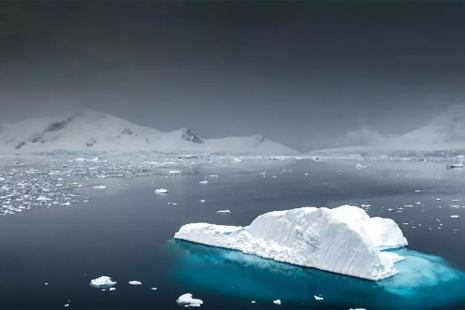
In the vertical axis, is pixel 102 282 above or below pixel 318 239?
below

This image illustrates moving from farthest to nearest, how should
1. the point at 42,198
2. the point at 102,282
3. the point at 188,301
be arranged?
the point at 42,198 → the point at 102,282 → the point at 188,301

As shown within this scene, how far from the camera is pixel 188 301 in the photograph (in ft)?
41.5

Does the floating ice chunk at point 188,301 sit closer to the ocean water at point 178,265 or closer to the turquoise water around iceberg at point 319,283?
the ocean water at point 178,265

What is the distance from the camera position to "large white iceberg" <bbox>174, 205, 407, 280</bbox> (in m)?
15.1

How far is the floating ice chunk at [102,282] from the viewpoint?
13953mm

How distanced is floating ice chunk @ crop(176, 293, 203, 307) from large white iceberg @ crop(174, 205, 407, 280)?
5.09 m

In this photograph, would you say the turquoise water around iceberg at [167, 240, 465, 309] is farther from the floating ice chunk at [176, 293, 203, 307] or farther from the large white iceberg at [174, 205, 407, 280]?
the floating ice chunk at [176, 293, 203, 307]

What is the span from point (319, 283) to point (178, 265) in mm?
5502

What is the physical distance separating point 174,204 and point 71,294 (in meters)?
16.8

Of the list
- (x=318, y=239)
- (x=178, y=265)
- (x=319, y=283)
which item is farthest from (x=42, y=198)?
(x=319, y=283)

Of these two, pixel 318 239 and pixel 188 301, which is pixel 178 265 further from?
pixel 318 239

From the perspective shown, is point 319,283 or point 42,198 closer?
point 319,283

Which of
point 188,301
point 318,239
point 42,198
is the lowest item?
point 188,301

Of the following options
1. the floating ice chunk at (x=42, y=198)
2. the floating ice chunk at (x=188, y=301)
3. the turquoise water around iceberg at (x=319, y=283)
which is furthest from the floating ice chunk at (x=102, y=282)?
the floating ice chunk at (x=42, y=198)
